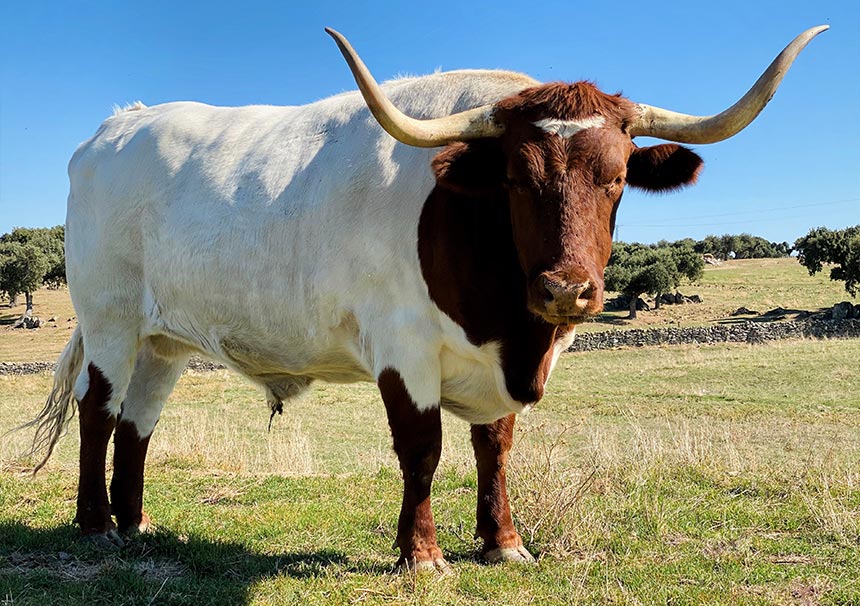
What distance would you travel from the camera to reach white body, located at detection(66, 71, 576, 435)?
490 cm

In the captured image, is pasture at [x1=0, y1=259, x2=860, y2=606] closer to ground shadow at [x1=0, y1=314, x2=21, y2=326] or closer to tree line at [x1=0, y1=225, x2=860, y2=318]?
tree line at [x1=0, y1=225, x2=860, y2=318]

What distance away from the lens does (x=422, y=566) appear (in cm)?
481

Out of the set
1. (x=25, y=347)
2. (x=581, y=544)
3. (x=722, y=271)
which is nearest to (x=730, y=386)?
(x=581, y=544)

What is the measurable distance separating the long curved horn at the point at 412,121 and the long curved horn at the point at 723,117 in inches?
33.8

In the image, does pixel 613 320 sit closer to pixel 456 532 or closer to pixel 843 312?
pixel 843 312

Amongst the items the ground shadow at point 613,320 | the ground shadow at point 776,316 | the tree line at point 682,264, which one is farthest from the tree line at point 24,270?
the ground shadow at point 776,316

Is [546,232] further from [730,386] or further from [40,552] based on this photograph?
[730,386]

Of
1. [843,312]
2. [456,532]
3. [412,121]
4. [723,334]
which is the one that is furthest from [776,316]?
[412,121]

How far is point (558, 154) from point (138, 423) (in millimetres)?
4726

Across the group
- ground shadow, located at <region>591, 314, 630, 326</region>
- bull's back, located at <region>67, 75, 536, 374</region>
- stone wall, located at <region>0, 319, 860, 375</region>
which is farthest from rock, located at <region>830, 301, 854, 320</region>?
bull's back, located at <region>67, 75, 536, 374</region>

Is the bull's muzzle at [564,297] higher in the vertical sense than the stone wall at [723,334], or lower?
higher

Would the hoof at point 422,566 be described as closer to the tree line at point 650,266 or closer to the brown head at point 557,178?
the brown head at point 557,178

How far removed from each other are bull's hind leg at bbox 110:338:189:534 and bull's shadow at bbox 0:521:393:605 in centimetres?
41

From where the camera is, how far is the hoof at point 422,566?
15.7 ft
